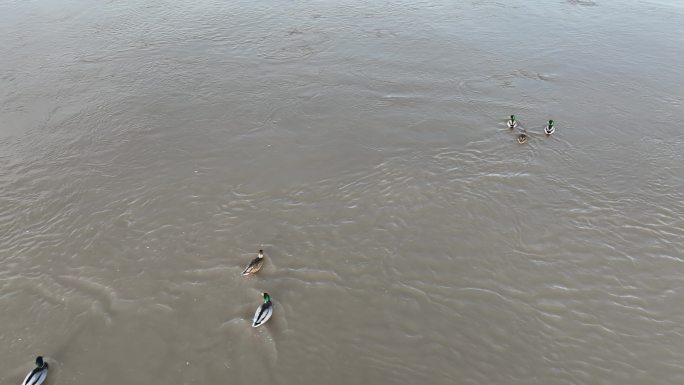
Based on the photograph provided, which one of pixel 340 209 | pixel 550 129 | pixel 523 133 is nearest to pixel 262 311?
pixel 340 209

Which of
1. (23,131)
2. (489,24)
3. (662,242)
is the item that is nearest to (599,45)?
(489,24)

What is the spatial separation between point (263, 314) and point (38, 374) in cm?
515

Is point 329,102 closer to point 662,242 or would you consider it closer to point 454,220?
point 454,220

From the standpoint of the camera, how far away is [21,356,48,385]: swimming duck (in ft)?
32.5

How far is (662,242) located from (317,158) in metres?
12.1

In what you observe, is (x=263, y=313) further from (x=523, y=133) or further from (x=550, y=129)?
(x=550, y=129)

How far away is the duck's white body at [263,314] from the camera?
440 inches

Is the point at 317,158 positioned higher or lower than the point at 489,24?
lower

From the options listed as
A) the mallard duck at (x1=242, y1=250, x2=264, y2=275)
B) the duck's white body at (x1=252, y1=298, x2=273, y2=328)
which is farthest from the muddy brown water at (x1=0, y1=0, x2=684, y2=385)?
the duck's white body at (x1=252, y1=298, x2=273, y2=328)

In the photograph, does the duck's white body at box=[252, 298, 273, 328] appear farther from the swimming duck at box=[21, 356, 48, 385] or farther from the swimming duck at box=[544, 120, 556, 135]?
the swimming duck at box=[544, 120, 556, 135]

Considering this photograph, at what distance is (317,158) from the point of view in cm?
1777

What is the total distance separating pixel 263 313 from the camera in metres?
11.4

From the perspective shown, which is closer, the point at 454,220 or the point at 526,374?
the point at 526,374

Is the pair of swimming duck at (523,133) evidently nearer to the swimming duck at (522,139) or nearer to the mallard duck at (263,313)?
the swimming duck at (522,139)
